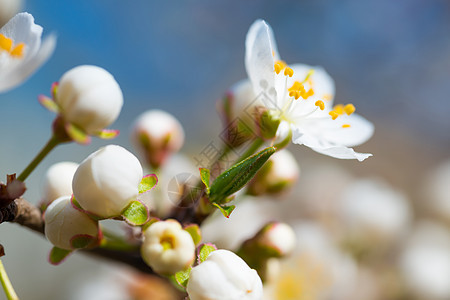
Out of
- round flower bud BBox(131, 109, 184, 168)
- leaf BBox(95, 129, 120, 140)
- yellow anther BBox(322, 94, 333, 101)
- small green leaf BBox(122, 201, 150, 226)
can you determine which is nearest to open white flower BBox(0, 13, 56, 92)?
leaf BBox(95, 129, 120, 140)

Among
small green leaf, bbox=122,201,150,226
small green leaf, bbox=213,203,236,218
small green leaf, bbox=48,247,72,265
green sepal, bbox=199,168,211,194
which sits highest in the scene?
green sepal, bbox=199,168,211,194

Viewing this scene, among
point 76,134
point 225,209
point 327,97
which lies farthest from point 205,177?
point 327,97

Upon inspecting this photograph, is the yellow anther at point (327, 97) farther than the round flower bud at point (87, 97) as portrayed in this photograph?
Yes

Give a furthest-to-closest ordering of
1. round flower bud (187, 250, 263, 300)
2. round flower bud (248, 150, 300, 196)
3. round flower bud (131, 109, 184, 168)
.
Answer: round flower bud (131, 109, 184, 168) → round flower bud (248, 150, 300, 196) → round flower bud (187, 250, 263, 300)

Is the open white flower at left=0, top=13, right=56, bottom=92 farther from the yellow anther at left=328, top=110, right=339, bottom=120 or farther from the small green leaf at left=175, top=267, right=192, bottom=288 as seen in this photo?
the yellow anther at left=328, top=110, right=339, bottom=120

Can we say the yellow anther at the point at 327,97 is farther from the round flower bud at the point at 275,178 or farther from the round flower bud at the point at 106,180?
the round flower bud at the point at 106,180

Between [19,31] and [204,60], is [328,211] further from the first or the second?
[204,60]

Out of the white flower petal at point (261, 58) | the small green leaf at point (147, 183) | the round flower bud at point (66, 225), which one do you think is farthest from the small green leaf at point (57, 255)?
the white flower petal at point (261, 58)
